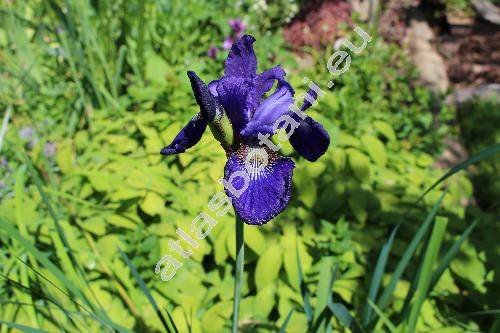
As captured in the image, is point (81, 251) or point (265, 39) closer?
point (81, 251)

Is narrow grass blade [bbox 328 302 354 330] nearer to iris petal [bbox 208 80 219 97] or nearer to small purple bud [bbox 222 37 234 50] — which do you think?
iris petal [bbox 208 80 219 97]

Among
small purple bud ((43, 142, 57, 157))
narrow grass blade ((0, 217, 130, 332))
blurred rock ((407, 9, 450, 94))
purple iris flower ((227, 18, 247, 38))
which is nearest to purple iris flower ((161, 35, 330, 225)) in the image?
narrow grass blade ((0, 217, 130, 332))

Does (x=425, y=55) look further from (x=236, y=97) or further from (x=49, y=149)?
(x=236, y=97)

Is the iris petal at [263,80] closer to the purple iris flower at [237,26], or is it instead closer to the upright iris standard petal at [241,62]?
the upright iris standard petal at [241,62]

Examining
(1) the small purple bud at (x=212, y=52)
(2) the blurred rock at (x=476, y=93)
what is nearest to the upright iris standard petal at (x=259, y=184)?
(1) the small purple bud at (x=212, y=52)

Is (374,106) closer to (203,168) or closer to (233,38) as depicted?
(233,38)

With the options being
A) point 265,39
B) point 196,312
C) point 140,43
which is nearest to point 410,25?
point 265,39
